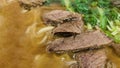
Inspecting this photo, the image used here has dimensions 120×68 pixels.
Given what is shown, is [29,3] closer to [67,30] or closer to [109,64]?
[67,30]

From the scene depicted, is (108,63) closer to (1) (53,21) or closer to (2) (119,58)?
(2) (119,58)

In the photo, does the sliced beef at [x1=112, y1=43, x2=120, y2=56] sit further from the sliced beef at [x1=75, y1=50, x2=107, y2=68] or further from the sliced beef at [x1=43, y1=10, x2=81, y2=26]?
the sliced beef at [x1=43, y1=10, x2=81, y2=26]

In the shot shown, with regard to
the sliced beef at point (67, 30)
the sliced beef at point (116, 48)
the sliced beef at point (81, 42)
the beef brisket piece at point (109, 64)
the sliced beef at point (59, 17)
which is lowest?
the beef brisket piece at point (109, 64)

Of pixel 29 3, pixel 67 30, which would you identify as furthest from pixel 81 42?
pixel 29 3

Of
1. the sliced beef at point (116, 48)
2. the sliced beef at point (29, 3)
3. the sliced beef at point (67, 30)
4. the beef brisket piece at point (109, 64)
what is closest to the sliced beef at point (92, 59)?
the beef brisket piece at point (109, 64)

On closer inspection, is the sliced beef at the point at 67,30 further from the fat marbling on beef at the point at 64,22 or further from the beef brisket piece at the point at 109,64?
the beef brisket piece at the point at 109,64

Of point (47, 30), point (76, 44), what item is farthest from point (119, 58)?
point (47, 30)
